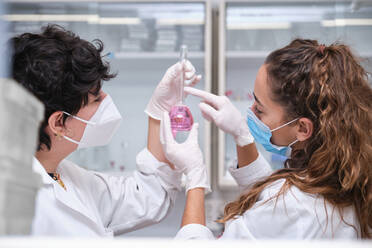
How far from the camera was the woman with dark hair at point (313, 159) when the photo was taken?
959mm

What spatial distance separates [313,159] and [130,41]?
162cm

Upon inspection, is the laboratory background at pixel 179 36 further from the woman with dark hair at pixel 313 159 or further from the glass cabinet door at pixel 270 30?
the woman with dark hair at pixel 313 159

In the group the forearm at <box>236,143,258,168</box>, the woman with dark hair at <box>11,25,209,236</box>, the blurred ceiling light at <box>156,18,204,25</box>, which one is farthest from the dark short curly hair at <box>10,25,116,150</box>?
the blurred ceiling light at <box>156,18,204,25</box>

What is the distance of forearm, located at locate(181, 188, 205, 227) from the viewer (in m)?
1.07

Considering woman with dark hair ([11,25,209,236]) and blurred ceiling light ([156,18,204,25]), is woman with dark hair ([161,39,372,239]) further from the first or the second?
blurred ceiling light ([156,18,204,25])

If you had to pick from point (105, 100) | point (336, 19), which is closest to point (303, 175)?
point (105, 100)

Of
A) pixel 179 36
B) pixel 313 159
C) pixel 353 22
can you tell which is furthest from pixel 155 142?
pixel 353 22

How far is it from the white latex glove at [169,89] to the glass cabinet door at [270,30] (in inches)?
30.3

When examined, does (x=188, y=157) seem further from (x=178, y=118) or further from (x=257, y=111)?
(x=257, y=111)

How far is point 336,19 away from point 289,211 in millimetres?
1671

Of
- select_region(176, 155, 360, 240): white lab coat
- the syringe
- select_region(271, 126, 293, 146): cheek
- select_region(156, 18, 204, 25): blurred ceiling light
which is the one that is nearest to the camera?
select_region(176, 155, 360, 240): white lab coat

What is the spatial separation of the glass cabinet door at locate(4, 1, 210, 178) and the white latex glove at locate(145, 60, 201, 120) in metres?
0.80

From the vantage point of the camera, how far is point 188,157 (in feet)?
4.08

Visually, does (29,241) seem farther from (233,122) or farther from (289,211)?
(233,122)
